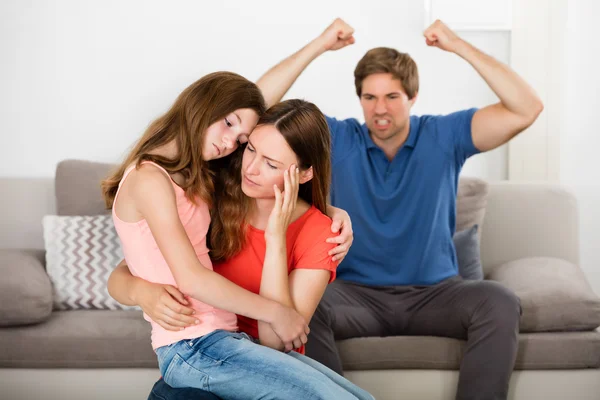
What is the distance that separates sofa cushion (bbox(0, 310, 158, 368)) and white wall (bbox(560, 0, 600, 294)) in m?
2.02

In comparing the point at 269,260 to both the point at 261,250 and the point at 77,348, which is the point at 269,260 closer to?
the point at 261,250

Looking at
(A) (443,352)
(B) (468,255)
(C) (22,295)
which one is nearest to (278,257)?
(A) (443,352)

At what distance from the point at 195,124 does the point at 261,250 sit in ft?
1.16

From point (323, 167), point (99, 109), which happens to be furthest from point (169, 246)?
point (99, 109)

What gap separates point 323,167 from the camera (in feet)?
6.36

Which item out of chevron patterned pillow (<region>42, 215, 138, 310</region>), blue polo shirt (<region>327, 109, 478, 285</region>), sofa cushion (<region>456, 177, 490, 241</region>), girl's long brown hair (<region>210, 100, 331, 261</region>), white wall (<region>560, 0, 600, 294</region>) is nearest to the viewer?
girl's long brown hair (<region>210, 100, 331, 261</region>)

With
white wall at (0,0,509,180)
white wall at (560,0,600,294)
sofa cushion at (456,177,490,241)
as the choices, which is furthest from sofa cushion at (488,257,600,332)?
white wall at (0,0,509,180)

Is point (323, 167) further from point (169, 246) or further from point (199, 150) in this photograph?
point (169, 246)

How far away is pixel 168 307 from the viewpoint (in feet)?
5.59

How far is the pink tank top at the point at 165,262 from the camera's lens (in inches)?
68.8

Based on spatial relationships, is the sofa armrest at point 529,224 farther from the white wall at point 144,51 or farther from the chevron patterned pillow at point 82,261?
the chevron patterned pillow at point 82,261

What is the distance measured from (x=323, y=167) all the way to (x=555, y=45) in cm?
197

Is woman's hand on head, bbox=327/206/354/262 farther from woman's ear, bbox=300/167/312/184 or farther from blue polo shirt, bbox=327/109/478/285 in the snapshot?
blue polo shirt, bbox=327/109/478/285

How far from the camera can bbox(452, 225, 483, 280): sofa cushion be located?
2.94 metres
